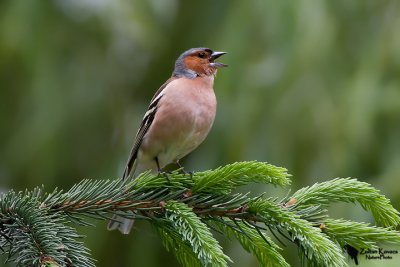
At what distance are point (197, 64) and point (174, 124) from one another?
0.85 metres

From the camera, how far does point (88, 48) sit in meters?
7.43

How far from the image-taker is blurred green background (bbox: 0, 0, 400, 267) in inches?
230

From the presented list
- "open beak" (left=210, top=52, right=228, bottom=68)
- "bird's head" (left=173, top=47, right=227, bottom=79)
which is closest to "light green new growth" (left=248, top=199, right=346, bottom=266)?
"bird's head" (left=173, top=47, right=227, bottom=79)

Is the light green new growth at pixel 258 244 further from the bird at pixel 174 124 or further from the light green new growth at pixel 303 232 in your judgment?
the bird at pixel 174 124

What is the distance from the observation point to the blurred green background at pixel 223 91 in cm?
584

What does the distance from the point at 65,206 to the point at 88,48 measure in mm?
4754

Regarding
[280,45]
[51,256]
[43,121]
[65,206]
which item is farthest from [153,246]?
[51,256]

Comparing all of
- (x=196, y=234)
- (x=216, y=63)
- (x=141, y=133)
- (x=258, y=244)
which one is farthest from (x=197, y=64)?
(x=196, y=234)

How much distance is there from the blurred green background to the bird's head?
655mm

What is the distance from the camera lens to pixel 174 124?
449 cm

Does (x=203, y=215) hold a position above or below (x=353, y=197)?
below

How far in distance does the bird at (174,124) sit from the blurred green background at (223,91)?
3.54ft

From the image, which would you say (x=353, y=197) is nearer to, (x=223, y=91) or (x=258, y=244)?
(x=258, y=244)

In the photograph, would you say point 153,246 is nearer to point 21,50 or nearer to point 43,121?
point 43,121
